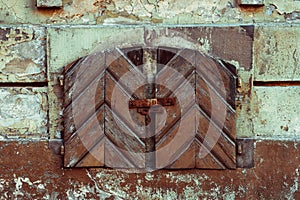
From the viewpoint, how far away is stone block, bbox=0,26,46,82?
12.3ft

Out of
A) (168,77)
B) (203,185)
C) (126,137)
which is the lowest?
(203,185)

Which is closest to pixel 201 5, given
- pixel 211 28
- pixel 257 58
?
pixel 211 28

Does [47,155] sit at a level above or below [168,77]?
below

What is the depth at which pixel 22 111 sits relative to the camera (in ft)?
12.4

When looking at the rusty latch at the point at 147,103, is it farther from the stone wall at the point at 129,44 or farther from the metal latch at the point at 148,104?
the stone wall at the point at 129,44

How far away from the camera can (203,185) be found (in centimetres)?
373

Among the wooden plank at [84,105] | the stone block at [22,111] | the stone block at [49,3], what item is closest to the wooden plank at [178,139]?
the wooden plank at [84,105]

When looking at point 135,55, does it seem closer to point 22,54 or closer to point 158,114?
point 158,114

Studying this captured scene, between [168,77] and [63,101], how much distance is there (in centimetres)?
67

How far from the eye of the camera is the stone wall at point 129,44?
3736mm

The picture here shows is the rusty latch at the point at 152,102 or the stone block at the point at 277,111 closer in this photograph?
the rusty latch at the point at 152,102

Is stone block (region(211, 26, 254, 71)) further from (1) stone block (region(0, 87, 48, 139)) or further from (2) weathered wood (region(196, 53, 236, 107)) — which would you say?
(1) stone block (region(0, 87, 48, 139))

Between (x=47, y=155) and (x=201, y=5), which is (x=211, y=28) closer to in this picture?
(x=201, y=5)

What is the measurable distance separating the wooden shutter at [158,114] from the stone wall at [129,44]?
86mm
